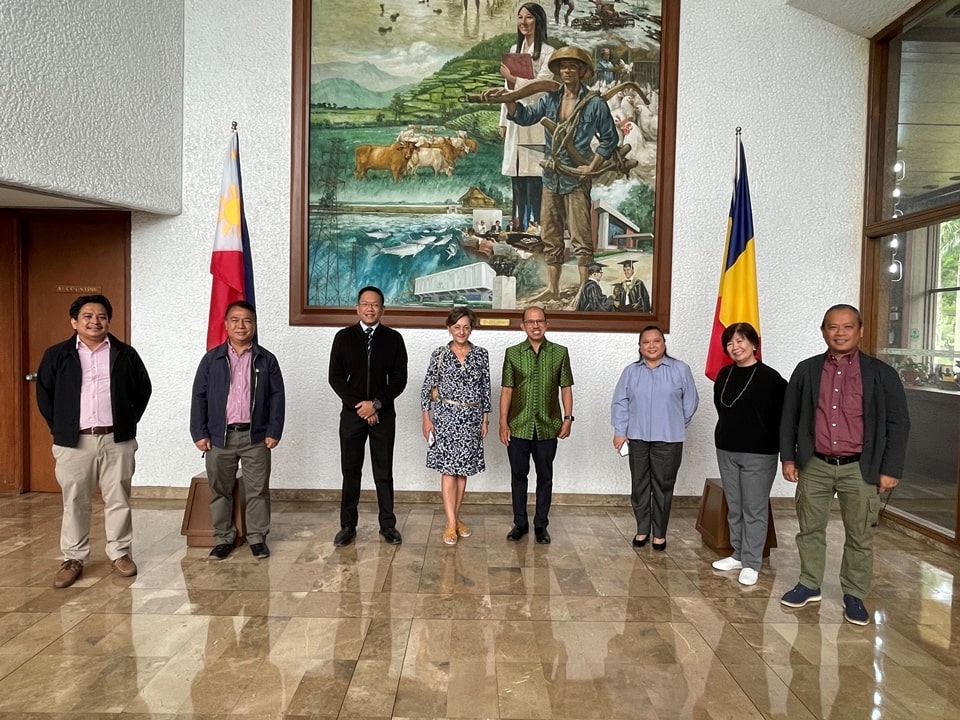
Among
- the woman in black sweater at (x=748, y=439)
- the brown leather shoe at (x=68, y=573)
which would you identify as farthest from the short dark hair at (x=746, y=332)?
the brown leather shoe at (x=68, y=573)

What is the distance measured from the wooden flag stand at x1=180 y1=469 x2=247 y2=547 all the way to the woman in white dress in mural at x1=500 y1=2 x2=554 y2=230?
326cm

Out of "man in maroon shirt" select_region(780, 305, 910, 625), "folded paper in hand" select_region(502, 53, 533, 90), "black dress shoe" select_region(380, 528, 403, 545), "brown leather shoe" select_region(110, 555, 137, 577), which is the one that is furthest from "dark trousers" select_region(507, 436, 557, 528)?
"folded paper in hand" select_region(502, 53, 533, 90)

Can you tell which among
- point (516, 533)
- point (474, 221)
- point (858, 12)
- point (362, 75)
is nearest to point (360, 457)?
point (516, 533)

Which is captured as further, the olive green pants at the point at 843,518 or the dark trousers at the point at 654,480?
the dark trousers at the point at 654,480

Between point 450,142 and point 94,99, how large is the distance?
277cm

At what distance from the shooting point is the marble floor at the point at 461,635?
8.30 ft

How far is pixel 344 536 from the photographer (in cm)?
449

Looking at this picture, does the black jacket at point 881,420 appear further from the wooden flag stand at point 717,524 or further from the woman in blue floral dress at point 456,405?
the woman in blue floral dress at point 456,405

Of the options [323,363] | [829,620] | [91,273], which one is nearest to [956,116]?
[829,620]

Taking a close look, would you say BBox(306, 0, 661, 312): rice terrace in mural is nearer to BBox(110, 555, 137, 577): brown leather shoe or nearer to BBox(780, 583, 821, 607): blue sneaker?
BBox(110, 555, 137, 577): brown leather shoe

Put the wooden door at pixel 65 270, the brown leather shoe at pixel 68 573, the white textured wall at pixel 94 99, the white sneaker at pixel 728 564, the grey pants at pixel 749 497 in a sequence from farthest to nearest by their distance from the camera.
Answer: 1. the wooden door at pixel 65 270
2. the white sneaker at pixel 728 564
3. the grey pants at pixel 749 497
4. the white textured wall at pixel 94 99
5. the brown leather shoe at pixel 68 573

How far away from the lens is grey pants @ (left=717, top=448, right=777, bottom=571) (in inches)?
157

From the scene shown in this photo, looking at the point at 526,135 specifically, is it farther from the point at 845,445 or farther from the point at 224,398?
the point at 845,445

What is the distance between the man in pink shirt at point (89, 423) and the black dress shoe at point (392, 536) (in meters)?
1.62
